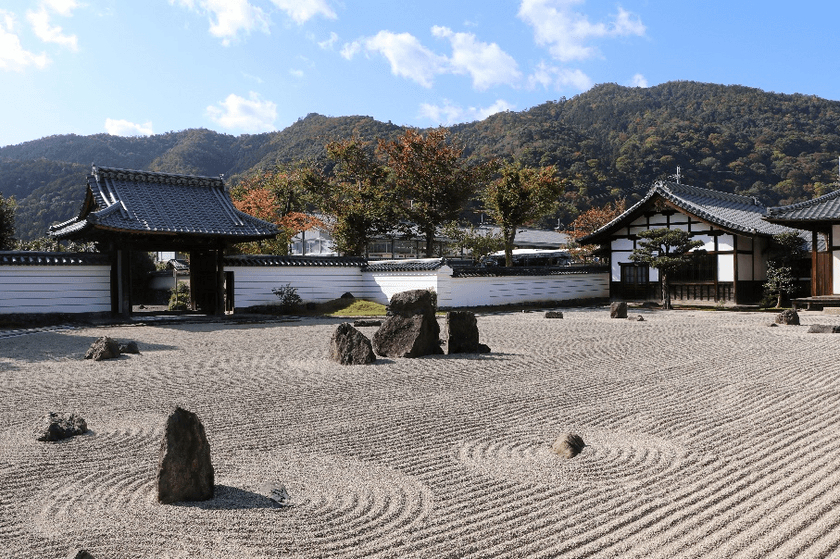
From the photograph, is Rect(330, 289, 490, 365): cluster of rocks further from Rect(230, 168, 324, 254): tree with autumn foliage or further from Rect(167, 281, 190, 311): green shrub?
Rect(230, 168, 324, 254): tree with autumn foliage

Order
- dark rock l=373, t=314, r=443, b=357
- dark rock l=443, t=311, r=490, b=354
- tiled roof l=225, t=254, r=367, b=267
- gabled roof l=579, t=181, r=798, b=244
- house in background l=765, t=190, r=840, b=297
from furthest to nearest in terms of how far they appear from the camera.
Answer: gabled roof l=579, t=181, r=798, b=244 < tiled roof l=225, t=254, r=367, b=267 < house in background l=765, t=190, r=840, b=297 < dark rock l=443, t=311, r=490, b=354 < dark rock l=373, t=314, r=443, b=357

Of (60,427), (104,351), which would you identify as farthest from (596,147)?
(60,427)

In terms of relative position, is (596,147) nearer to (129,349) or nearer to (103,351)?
(129,349)

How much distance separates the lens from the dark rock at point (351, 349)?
12086 mm

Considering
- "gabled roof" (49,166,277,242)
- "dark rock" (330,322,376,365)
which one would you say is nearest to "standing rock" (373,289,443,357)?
"dark rock" (330,322,376,365)

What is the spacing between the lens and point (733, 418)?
290 inches

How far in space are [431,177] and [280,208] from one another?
10.4m

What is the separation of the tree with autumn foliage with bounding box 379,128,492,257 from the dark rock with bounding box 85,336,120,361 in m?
21.8

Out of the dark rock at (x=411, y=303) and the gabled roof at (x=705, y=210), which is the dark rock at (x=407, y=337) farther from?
the gabled roof at (x=705, y=210)

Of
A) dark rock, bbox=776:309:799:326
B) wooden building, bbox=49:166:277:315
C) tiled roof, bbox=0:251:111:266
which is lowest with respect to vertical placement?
dark rock, bbox=776:309:799:326

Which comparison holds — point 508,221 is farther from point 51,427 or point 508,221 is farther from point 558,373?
point 51,427

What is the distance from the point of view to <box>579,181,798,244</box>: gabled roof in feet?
90.7

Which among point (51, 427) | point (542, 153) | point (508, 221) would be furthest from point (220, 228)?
point (542, 153)

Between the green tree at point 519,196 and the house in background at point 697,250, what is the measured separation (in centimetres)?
309
